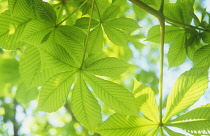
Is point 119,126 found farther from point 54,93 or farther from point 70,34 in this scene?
point 70,34

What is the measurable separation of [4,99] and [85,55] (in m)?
6.76

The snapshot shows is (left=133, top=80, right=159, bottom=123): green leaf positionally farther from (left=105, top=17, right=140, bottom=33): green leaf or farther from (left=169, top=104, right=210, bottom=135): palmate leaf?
(left=105, top=17, right=140, bottom=33): green leaf

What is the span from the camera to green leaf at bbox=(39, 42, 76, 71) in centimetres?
118

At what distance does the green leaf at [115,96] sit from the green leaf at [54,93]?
0.49 ft

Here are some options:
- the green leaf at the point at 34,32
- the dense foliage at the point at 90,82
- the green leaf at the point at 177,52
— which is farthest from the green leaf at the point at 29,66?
the green leaf at the point at 177,52

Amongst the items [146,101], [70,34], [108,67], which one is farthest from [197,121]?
[70,34]

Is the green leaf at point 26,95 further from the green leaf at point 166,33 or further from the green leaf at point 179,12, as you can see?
the green leaf at point 179,12

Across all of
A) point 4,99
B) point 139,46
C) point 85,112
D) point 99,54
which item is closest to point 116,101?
point 85,112

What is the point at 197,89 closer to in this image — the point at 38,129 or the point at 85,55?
the point at 85,55

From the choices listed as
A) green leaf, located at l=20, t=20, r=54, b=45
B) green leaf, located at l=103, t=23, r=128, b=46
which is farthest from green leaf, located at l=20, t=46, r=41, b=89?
green leaf, located at l=103, t=23, r=128, b=46

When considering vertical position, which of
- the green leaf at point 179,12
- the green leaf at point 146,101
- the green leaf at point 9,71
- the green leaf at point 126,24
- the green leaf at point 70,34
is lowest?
the green leaf at point 9,71

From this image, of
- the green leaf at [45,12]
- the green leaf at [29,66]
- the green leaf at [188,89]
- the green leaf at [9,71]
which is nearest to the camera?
the green leaf at [188,89]

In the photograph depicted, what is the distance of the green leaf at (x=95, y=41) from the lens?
148 cm

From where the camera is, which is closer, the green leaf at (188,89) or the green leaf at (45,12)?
the green leaf at (188,89)
